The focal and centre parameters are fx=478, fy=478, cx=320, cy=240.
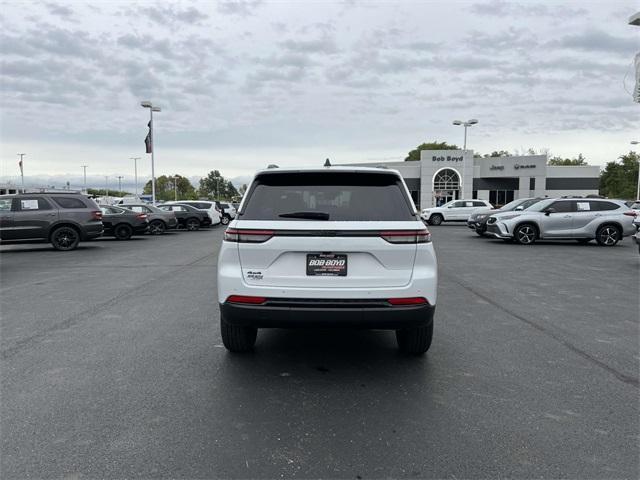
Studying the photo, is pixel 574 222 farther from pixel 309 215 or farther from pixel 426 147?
pixel 426 147

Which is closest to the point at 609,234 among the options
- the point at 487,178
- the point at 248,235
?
the point at 248,235

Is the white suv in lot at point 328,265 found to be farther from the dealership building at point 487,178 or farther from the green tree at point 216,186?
the green tree at point 216,186

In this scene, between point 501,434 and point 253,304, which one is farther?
point 253,304

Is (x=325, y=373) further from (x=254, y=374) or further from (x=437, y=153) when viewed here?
(x=437, y=153)

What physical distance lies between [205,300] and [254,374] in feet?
10.9

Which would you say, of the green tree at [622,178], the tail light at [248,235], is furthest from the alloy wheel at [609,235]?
the green tree at [622,178]

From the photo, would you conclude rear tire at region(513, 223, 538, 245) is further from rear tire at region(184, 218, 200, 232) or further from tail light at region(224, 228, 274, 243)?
rear tire at region(184, 218, 200, 232)

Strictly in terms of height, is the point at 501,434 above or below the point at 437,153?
below

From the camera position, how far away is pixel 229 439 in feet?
10.1

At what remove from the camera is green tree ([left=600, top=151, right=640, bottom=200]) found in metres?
83.2

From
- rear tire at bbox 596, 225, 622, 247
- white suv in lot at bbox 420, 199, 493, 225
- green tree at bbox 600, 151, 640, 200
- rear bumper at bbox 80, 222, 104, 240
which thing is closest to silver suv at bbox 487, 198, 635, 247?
rear tire at bbox 596, 225, 622, 247

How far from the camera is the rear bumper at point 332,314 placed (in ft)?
12.5

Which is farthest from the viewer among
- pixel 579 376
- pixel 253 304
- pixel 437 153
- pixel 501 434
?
pixel 437 153

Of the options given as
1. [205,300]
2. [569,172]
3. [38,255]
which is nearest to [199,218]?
[38,255]
